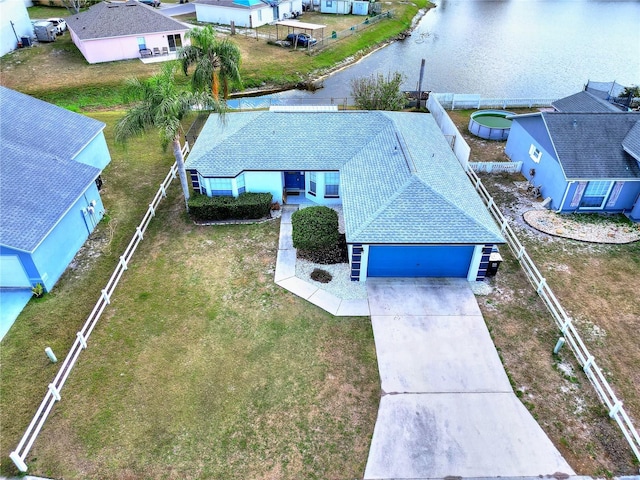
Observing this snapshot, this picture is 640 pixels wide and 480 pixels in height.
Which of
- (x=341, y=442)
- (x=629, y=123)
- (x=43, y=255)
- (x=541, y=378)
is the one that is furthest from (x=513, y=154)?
(x=43, y=255)

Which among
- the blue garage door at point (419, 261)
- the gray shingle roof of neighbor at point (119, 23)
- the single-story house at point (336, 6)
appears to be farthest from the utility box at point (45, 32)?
the blue garage door at point (419, 261)

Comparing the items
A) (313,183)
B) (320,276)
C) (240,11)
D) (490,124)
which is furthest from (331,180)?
(240,11)

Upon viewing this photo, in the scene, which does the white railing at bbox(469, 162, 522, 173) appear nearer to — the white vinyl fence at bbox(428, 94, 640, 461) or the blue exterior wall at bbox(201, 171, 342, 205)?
the white vinyl fence at bbox(428, 94, 640, 461)

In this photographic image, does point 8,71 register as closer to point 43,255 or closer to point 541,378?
point 43,255

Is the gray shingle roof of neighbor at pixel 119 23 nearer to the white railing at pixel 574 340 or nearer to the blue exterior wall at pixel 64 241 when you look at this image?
the blue exterior wall at pixel 64 241

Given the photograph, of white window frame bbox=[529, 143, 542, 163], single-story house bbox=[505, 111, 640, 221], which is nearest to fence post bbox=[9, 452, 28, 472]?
single-story house bbox=[505, 111, 640, 221]

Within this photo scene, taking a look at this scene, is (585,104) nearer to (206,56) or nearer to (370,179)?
(370,179)
